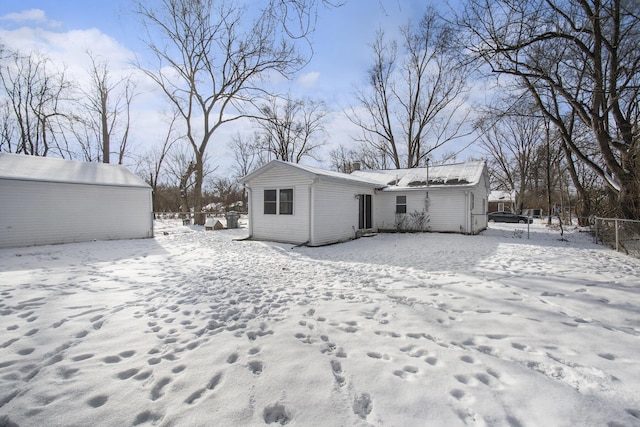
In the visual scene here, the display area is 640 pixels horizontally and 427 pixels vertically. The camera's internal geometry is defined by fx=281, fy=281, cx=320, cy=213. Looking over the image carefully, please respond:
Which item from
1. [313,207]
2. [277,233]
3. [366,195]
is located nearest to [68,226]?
[277,233]

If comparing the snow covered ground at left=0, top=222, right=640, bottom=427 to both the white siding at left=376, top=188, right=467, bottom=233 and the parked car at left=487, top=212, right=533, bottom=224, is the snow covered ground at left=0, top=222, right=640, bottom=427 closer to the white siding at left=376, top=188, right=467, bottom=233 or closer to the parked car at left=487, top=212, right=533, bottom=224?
the white siding at left=376, top=188, right=467, bottom=233

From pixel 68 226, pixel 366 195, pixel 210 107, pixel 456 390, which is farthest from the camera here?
pixel 210 107

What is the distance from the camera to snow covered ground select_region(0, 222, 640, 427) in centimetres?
197

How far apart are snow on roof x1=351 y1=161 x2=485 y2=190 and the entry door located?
1259 millimetres

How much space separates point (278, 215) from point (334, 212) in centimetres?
222

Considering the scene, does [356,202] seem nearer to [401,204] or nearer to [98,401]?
[401,204]

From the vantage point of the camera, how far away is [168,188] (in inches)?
1351

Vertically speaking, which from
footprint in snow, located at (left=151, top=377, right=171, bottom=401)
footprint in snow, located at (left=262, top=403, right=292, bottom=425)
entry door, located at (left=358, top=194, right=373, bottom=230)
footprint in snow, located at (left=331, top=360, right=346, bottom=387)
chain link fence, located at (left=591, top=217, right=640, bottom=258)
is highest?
entry door, located at (left=358, top=194, right=373, bottom=230)

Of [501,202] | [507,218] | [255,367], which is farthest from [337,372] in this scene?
[501,202]

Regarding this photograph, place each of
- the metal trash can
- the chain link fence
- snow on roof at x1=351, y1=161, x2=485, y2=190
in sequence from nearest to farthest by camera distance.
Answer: the chain link fence < snow on roof at x1=351, y1=161, x2=485, y2=190 < the metal trash can

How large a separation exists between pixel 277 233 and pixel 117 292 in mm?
6695

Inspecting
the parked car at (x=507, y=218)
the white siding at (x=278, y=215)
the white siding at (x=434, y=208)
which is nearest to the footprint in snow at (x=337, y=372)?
the white siding at (x=278, y=215)

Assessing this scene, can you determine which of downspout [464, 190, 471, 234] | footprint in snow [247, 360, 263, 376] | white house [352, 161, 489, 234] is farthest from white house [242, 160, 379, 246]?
footprint in snow [247, 360, 263, 376]

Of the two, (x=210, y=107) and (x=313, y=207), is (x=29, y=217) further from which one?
(x=210, y=107)
